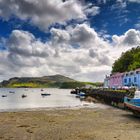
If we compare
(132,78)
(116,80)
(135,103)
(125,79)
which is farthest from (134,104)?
(116,80)

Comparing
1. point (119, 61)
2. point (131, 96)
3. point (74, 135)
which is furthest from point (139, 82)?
point (74, 135)

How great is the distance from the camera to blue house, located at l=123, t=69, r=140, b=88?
3660 inches

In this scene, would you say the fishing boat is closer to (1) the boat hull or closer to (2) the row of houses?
(1) the boat hull

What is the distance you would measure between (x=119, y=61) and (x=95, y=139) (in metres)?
112

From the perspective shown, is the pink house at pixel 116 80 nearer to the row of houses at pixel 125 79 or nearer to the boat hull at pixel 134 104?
the row of houses at pixel 125 79

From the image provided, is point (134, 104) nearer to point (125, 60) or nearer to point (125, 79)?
point (125, 79)

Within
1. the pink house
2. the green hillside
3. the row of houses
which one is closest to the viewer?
the row of houses

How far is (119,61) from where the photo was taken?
431ft

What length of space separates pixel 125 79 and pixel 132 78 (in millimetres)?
9291

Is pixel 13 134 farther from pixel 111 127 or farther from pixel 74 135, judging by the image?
pixel 111 127

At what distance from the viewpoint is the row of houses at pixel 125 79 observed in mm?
93950

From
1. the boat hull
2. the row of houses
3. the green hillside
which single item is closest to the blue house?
the row of houses

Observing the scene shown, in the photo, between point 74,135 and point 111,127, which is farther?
point 111,127

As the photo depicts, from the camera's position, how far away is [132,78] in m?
98.6
